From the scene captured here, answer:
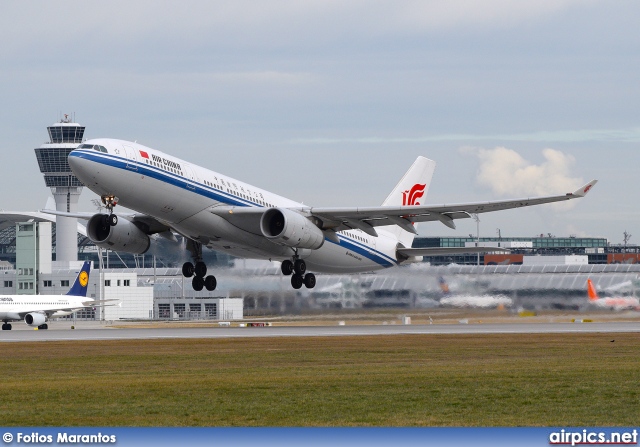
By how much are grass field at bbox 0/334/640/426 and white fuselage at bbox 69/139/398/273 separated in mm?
5784

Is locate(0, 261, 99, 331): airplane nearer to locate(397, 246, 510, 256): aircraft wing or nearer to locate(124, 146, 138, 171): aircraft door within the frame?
locate(397, 246, 510, 256): aircraft wing

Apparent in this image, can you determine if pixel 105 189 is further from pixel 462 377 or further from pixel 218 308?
pixel 218 308

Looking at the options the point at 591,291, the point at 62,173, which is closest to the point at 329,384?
the point at 591,291

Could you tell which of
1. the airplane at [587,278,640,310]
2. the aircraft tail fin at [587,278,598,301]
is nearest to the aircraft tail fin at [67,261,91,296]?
the airplane at [587,278,640,310]

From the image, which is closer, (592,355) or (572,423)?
(572,423)

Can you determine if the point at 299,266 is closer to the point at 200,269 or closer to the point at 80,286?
the point at 200,269

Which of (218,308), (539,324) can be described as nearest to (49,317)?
(218,308)

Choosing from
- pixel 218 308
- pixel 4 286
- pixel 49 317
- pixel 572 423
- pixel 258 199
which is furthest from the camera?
pixel 4 286

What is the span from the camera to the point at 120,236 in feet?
169

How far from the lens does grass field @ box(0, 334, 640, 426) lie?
21.4 m

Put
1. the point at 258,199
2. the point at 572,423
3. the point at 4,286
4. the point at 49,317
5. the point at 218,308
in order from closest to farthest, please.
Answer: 1. the point at 572,423
2. the point at 258,199
3. the point at 218,308
4. the point at 49,317
5. the point at 4,286

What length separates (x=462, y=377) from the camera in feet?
96.0

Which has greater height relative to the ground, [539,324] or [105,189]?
[105,189]

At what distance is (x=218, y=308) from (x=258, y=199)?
3439cm
